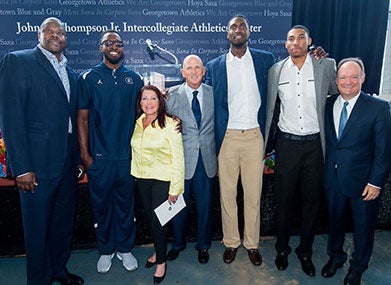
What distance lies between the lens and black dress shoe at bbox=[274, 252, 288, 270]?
280 centimetres

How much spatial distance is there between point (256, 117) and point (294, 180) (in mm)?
579

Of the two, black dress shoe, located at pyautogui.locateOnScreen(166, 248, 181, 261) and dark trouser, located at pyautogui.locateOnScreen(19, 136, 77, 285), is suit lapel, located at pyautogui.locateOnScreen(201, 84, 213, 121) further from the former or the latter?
black dress shoe, located at pyautogui.locateOnScreen(166, 248, 181, 261)

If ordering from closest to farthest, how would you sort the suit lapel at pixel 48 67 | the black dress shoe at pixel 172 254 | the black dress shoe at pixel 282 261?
the suit lapel at pixel 48 67 → the black dress shoe at pixel 282 261 → the black dress shoe at pixel 172 254

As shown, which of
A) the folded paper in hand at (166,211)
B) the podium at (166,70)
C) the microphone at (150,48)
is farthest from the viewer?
the podium at (166,70)

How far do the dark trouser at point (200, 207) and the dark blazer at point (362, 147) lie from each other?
38.1 inches

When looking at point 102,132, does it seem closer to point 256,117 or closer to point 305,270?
point 256,117

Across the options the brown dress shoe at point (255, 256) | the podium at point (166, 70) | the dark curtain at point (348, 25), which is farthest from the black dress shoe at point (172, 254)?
the dark curtain at point (348, 25)

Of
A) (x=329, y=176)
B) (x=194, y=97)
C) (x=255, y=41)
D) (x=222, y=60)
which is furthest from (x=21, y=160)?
(x=255, y=41)

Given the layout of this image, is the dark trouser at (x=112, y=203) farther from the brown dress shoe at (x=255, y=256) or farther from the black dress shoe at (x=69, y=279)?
the brown dress shoe at (x=255, y=256)

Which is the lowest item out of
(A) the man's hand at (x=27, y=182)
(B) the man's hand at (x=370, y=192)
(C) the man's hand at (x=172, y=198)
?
(C) the man's hand at (x=172, y=198)

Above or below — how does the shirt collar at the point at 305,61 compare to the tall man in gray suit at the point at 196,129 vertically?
above

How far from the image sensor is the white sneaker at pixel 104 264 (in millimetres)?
2770

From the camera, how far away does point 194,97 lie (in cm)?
262

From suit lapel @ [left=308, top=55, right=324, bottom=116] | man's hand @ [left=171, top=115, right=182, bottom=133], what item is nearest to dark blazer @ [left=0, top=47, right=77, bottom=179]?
man's hand @ [left=171, top=115, right=182, bottom=133]
